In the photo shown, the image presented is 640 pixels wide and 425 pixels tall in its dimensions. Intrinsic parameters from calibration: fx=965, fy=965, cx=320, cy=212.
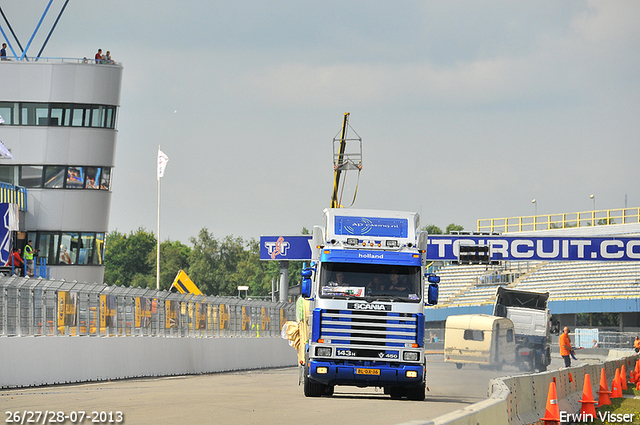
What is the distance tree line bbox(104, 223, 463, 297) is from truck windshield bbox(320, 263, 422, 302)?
135 metres

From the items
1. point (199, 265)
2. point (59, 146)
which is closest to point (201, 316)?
point (59, 146)

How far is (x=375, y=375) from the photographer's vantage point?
1852 cm

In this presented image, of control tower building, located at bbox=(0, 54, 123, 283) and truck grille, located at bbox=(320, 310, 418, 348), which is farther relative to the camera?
control tower building, located at bbox=(0, 54, 123, 283)

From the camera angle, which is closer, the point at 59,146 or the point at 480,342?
the point at 480,342

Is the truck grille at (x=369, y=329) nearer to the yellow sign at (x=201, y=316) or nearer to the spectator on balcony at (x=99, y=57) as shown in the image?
the yellow sign at (x=201, y=316)

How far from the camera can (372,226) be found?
63.4 feet

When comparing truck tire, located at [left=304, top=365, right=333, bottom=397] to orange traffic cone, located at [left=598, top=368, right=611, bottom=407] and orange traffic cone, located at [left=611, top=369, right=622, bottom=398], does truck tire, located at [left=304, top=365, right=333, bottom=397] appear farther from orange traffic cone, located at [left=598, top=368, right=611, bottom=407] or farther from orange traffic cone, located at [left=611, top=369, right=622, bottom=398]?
orange traffic cone, located at [left=611, top=369, right=622, bottom=398]

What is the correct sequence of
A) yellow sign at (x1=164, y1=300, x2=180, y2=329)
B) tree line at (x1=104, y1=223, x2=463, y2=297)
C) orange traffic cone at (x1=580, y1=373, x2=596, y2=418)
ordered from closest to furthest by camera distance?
orange traffic cone at (x1=580, y1=373, x2=596, y2=418) < yellow sign at (x1=164, y1=300, x2=180, y2=329) < tree line at (x1=104, y1=223, x2=463, y2=297)

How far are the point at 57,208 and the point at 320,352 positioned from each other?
41.2m

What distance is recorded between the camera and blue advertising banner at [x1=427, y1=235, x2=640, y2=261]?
196 ft

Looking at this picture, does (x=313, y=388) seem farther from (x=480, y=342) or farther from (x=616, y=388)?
(x=480, y=342)

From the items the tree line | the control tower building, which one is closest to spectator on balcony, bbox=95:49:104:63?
the control tower building

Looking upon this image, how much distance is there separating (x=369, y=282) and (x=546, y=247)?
143 ft

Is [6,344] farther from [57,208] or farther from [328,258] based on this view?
[57,208]
